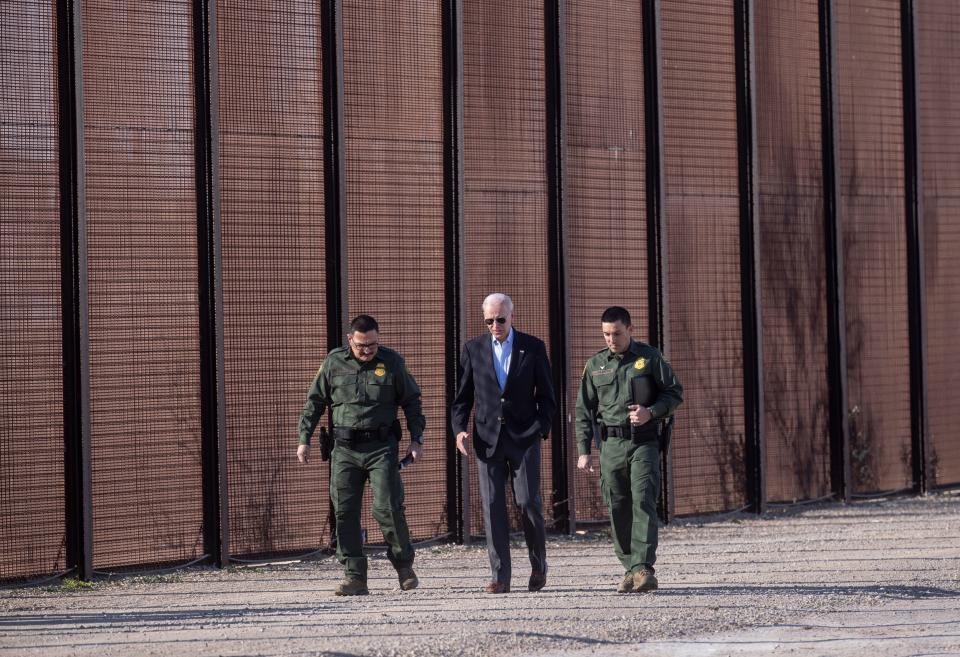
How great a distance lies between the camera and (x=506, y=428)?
9.75 m

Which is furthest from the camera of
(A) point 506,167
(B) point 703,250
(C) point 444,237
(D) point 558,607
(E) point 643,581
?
(B) point 703,250

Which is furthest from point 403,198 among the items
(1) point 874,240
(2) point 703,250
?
(1) point 874,240

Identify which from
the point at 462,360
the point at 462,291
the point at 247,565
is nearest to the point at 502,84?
the point at 462,291

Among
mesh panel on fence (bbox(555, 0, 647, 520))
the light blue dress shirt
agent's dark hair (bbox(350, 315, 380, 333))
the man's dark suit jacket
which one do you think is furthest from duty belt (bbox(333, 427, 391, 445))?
mesh panel on fence (bbox(555, 0, 647, 520))

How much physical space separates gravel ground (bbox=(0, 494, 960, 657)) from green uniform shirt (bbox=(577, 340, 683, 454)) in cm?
112

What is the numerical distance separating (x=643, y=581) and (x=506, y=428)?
130cm

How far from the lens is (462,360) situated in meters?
10.1

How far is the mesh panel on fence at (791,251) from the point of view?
14.8m

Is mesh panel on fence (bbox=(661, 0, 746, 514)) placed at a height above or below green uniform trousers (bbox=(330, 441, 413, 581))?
above

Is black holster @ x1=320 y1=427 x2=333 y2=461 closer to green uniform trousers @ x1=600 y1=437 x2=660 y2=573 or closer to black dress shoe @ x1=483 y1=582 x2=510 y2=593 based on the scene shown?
black dress shoe @ x1=483 y1=582 x2=510 y2=593

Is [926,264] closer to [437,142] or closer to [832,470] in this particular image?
[832,470]

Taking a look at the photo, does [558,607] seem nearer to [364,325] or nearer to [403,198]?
[364,325]

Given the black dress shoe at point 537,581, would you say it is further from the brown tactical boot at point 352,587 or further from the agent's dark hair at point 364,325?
the agent's dark hair at point 364,325

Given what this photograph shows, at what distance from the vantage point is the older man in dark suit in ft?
31.9
